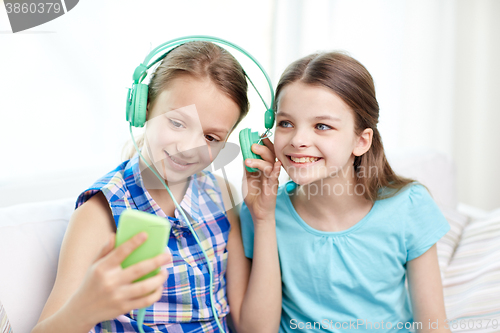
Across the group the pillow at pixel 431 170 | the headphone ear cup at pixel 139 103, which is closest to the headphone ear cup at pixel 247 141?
the headphone ear cup at pixel 139 103

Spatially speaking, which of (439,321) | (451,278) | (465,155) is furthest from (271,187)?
(465,155)

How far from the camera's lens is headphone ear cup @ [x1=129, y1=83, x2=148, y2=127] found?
80cm

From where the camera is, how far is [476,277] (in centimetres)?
127

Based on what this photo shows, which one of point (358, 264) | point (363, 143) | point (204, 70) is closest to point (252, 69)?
point (204, 70)

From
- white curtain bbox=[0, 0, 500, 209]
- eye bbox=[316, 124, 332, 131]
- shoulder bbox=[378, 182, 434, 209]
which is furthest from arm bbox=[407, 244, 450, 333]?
white curtain bbox=[0, 0, 500, 209]

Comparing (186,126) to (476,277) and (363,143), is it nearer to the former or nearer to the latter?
(363,143)

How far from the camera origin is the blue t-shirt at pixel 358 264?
1.01 meters

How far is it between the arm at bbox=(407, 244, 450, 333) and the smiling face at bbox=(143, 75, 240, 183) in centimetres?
60

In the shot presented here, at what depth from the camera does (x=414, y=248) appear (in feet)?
3.31

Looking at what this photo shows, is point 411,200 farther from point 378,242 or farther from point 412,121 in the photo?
point 412,121

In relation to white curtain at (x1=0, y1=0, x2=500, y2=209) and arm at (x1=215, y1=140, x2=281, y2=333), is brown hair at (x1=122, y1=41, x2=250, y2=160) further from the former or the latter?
arm at (x1=215, y1=140, x2=281, y2=333)

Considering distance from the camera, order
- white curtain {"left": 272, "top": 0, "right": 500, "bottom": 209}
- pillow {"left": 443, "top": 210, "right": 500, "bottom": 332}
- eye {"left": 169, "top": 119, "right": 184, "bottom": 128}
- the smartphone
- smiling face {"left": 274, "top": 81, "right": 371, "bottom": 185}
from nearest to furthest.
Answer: the smartphone, eye {"left": 169, "top": 119, "right": 184, "bottom": 128}, smiling face {"left": 274, "top": 81, "right": 371, "bottom": 185}, pillow {"left": 443, "top": 210, "right": 500, "bottom": 332}, white curtain {"left": 272, "top": 0, "right": 500, "bottom": 209}

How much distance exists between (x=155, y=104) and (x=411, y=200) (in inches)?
27.2

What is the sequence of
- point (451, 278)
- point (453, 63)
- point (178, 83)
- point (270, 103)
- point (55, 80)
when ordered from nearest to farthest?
point (178, 83), point (270, 103), point (451, 278), point (55, 80), point (453, 63)
